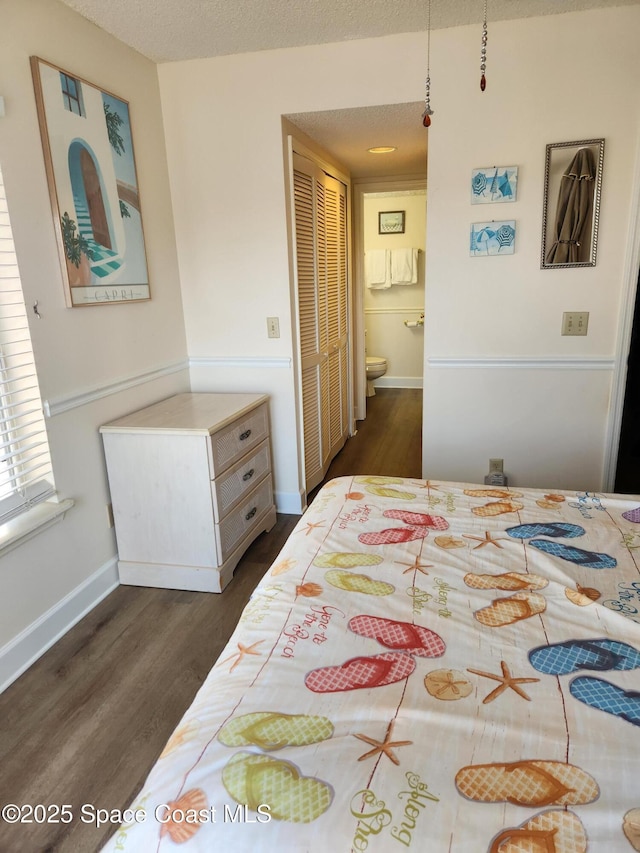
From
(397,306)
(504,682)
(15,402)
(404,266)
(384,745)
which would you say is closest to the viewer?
(384,745)

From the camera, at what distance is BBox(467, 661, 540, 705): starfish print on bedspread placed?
98 centimetres

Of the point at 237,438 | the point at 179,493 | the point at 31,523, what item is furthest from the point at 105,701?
the point at 237,438

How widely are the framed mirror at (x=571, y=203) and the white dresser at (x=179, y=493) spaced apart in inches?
66.6

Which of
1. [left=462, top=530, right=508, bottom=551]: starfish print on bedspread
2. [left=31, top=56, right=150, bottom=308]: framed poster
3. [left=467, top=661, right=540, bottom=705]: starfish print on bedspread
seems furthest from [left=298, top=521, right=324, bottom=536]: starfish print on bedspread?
[left=31, top=56, right=150, bottom=308]: framed poster

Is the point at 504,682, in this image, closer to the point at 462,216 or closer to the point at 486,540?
the point at 486,540

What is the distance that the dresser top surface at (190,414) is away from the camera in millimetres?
2400

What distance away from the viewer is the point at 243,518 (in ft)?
8.98

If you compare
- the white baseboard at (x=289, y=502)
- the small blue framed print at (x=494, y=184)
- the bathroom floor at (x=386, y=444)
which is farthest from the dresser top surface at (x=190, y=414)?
the small blue framed print at (x=494, y=184)

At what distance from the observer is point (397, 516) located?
168cm

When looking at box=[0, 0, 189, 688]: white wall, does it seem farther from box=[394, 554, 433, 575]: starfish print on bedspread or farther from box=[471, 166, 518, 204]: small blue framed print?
box=[471, 166, 518, 204]: small blue framed print

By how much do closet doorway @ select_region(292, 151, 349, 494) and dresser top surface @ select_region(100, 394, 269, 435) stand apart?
56 centimetres

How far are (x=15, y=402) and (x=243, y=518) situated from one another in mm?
1153

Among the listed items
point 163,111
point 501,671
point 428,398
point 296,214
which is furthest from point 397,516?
point 163,111

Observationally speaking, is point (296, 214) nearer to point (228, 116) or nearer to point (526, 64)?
point (228, 116)
